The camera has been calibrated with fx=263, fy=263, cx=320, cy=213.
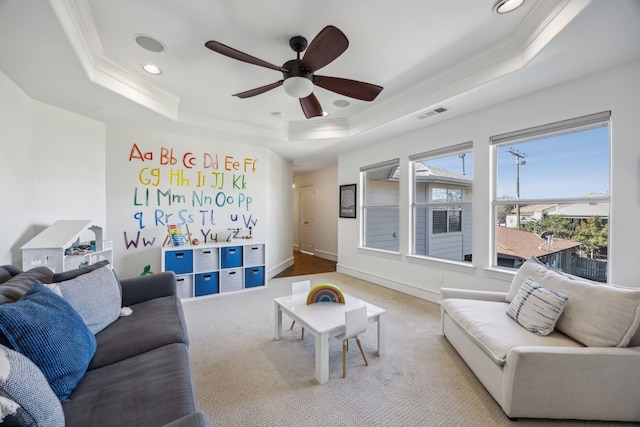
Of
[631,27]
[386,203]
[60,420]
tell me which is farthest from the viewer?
[386,203]

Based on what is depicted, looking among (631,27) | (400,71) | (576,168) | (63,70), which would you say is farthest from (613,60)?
(63,70)

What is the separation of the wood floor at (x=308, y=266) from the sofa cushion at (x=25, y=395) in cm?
418

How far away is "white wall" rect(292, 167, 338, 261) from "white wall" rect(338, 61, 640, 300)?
1.30 meters

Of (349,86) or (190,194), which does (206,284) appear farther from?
(349,86)

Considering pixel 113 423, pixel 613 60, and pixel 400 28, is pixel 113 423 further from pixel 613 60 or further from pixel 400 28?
pixel 613 60

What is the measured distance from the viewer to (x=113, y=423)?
0.98 meters

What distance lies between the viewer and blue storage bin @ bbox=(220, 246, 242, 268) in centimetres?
384

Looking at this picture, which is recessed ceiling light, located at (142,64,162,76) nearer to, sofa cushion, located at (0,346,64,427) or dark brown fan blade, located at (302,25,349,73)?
dark brown fan blade, located at (302,25,349,73)

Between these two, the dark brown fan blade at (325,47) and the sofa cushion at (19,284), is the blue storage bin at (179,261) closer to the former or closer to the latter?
the sofa cushion at (19,284)

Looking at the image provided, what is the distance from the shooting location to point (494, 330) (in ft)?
6.00

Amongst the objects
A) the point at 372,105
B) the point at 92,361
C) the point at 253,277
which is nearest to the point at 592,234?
the point at 372,105

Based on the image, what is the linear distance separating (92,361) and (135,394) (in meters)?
0.48

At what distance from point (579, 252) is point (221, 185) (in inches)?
176

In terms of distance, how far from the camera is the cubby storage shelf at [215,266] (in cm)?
353
